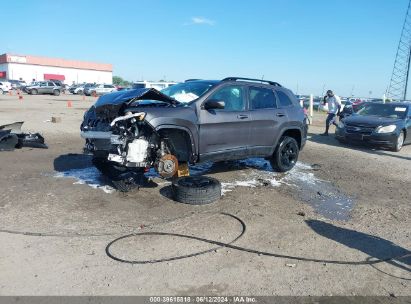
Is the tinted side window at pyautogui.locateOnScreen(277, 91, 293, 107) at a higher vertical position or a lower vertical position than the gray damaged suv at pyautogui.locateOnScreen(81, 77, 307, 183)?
higher

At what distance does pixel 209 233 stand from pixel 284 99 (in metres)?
4.38

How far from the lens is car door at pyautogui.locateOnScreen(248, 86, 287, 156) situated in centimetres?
722

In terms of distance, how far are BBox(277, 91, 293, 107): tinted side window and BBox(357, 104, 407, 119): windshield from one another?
6.27 meters

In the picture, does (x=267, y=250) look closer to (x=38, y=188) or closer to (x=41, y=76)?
(x=38, y=188)

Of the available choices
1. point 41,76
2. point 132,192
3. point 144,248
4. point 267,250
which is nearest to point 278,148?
point 132,192

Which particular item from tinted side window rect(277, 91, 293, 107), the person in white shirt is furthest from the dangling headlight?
tinted side window rect(277, 91, 293, 107)

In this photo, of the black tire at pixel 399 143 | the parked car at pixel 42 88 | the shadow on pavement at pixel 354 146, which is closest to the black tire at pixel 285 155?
the shadow on pavement at pixel 354 146

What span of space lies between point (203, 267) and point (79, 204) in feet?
8.29

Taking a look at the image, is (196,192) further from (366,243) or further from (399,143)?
(399,143)

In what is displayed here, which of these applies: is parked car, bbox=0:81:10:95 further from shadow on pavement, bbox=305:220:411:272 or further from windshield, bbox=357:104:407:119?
shadow on pavement, bbox=305:220:411:272

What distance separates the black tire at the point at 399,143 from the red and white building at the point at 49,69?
300 feet

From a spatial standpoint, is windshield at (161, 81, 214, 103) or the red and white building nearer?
windshield at (161, 81, 214, 103)

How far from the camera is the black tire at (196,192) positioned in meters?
5.69

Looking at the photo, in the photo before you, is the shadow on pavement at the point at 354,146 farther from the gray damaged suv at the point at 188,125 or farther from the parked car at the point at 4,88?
the parked car at the point at 4,88
